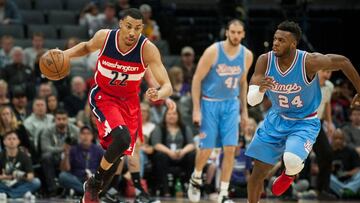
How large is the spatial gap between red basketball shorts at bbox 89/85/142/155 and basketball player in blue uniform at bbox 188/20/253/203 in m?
1.71

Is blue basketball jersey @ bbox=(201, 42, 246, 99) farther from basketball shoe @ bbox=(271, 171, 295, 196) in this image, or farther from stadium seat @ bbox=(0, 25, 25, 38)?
stadium seat @ bbox=(0, 25, 25, 38)

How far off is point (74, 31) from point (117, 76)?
6.56 metres

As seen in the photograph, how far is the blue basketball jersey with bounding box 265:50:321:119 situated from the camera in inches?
303

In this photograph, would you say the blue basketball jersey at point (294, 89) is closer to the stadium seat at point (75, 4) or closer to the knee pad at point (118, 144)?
the knee pad at point (118, 144)

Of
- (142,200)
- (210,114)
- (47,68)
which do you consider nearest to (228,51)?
(210,114)

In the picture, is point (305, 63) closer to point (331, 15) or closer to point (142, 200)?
point (142, 200)

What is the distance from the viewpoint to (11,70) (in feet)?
42.3

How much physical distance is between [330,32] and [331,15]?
2.38 ft

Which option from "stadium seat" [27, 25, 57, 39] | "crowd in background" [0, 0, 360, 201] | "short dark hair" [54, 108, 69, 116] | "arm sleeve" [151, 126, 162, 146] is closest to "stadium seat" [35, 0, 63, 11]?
"stadium seat" [27, 25, 57, 39]

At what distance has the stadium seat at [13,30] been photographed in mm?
14352

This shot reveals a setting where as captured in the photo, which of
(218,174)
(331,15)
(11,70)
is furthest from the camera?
(331,15)

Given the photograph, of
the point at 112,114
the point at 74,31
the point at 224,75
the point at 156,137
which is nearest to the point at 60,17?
the point at 74,31

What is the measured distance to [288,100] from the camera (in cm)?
776

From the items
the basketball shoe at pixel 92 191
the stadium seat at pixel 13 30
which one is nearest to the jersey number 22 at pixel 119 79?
the basketball shoe at pixel 92 191
